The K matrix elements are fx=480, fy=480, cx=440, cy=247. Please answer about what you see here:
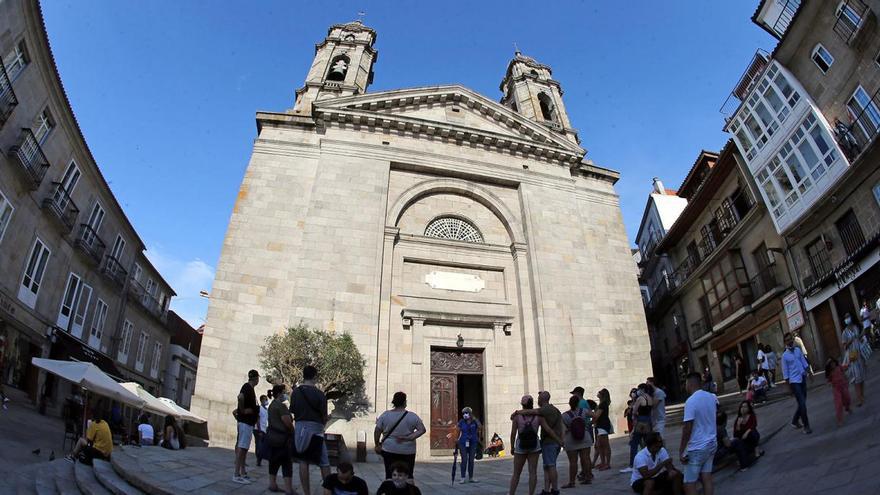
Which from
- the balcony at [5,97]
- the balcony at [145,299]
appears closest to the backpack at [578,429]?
the balcony at [5,97]

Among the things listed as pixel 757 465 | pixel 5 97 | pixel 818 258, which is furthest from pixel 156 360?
pixel 818 258

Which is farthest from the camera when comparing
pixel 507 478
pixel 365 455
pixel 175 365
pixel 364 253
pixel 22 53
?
pixel 175 365

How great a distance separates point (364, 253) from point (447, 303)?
133 inches

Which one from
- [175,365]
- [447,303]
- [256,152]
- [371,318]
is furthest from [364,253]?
[175,365]

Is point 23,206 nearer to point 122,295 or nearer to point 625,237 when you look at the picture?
point 122,295

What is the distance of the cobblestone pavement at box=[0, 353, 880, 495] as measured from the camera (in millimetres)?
5582

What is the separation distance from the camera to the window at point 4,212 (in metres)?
13.8

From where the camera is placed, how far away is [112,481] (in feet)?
21.7

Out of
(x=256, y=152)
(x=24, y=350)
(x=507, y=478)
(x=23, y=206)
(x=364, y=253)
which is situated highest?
(x=256, y=152)

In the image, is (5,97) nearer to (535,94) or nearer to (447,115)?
(447,115)

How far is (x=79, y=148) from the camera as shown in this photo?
18469 mm

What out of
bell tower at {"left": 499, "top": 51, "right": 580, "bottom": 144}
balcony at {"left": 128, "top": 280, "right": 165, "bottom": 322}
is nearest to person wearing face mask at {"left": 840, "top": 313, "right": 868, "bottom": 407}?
bell tower at {"left": 499, "top": 51, "right": 580, "bottom": 144}

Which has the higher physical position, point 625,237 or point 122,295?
point 625,237

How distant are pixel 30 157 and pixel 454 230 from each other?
46.1 ft
